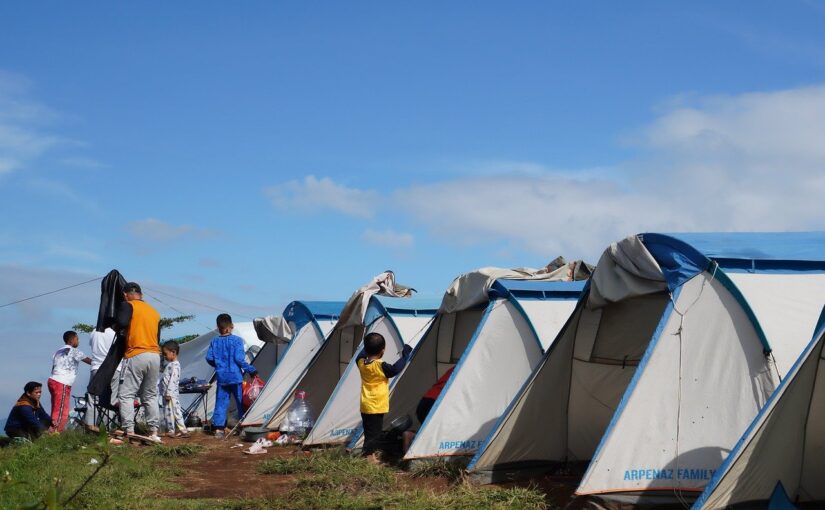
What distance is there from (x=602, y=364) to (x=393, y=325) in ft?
12.8

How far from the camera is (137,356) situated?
34.0ft

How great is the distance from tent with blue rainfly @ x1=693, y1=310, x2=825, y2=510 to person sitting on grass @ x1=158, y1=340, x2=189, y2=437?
948 centimetres

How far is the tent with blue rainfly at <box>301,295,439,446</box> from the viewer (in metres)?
11.0

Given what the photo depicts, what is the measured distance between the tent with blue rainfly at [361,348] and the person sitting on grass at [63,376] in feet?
13.0

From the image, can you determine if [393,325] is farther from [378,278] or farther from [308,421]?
[308,421]

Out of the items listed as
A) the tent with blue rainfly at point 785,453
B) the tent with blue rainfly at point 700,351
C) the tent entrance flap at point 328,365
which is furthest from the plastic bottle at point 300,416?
the tent with blue rainfly at point 785,453

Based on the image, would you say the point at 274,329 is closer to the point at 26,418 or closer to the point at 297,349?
the point at 297,349

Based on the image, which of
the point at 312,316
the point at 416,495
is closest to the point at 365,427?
the point at 416,495

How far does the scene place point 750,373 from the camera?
20.7 ft

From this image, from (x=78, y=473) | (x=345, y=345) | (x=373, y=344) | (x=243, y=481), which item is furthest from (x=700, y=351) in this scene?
(x=345, y=345)

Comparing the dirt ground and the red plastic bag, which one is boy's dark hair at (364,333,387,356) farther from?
the red plastic bag

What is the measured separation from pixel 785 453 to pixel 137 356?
276 inches

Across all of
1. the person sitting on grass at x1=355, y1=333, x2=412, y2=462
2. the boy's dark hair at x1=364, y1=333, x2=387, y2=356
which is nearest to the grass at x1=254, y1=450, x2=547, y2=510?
the person sitting on grass at x1=355, y1=333, x2=412, y2=462

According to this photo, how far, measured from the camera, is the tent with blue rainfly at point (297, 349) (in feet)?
44.4
